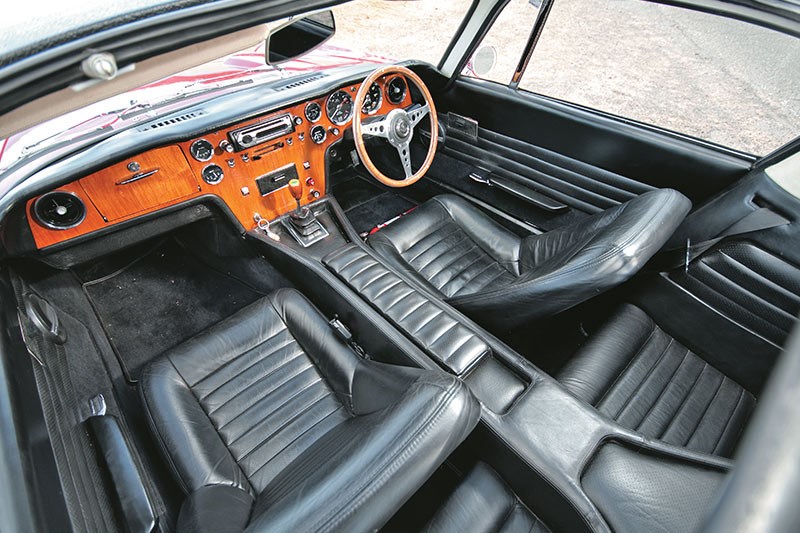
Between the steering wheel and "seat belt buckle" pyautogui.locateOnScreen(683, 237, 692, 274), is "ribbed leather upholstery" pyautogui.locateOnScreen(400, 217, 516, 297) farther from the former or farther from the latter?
"seat belt buckle" pyautogui.locateOnScreen(683, 237, 692, 274)

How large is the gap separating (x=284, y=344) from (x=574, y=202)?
64.3 inches

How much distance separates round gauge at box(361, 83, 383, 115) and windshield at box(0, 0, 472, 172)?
283 millimetres

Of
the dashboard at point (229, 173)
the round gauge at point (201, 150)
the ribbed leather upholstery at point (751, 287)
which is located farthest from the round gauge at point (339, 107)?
the ribbed leather upholstery at point (751, 287)

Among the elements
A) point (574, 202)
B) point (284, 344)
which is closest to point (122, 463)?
point (284, 344)

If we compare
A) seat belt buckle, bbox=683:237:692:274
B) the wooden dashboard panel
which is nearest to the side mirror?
the wooden dashboard panel

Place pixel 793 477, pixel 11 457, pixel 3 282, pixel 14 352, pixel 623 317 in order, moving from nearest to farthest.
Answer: pixel 793 477
pixel 11 457
pixel 14 352
pixel 3 282
pixel 623 317

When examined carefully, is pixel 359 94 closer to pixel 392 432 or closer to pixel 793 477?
pixel 392 432

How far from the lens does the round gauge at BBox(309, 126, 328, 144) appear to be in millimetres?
2293

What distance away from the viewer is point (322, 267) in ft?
6.23

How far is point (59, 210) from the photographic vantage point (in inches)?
68.2

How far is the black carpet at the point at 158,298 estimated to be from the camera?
2.20 m

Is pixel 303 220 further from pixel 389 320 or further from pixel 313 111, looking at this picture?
pixel 389 320

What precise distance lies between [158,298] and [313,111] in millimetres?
1341

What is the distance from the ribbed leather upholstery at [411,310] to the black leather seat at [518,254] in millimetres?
155
